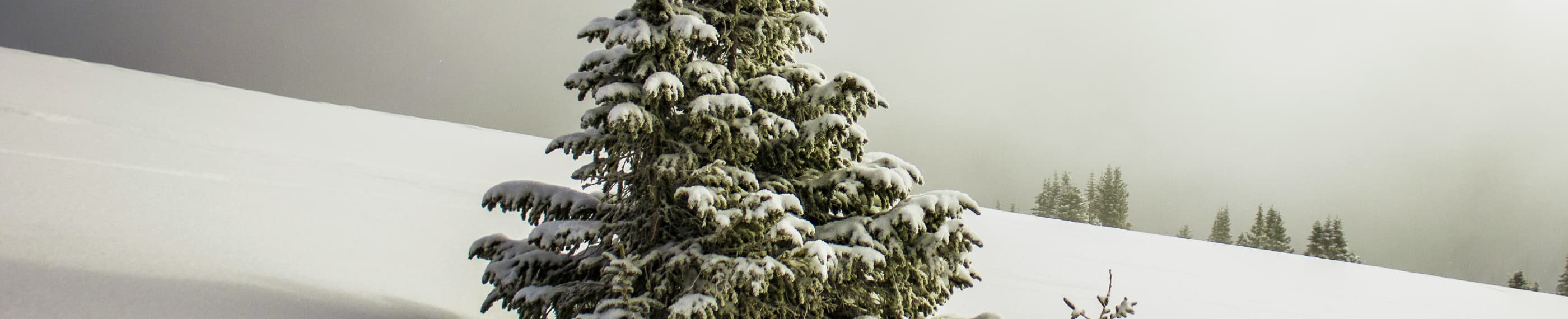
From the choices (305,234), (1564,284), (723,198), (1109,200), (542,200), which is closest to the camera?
(723,198)

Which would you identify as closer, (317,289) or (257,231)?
(317,289)

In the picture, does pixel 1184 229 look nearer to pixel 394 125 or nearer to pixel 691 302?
pixel 394 125

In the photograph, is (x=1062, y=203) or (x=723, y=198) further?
(x=1062, y=203)

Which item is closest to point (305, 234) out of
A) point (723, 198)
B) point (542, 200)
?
point (542, 200)

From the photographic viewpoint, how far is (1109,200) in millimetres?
61000

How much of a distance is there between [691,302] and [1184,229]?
6989 cm

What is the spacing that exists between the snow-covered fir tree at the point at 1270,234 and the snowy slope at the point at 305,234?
652 inches

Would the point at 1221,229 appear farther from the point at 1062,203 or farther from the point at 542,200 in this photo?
the point at 542,200

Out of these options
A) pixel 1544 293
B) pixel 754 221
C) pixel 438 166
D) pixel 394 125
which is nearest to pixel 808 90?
pixel 754 221

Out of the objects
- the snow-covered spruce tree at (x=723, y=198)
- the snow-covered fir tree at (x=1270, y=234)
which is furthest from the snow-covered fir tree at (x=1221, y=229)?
the snow-covered spruce tree at (x=723, y=198)

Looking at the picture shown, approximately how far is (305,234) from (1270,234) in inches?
2304

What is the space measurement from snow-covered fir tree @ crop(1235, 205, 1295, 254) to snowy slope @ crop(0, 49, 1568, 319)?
16551 mm

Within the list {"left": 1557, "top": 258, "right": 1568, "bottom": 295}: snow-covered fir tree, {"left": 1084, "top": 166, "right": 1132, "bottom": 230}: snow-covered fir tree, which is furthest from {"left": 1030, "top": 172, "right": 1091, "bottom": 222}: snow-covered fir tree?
{"left": 1557, "top": 258, "right": 1568, "bottom": 295}: snow-covered fir tree

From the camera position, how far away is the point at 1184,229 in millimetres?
66125
